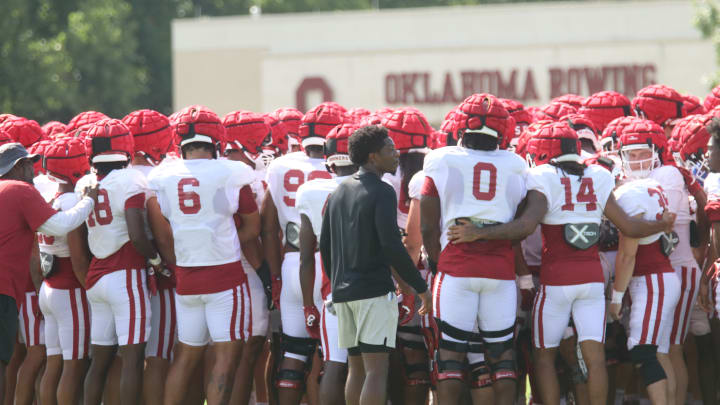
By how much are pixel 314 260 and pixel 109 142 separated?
1.61 metres

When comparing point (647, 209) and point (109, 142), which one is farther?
point (109, 142)

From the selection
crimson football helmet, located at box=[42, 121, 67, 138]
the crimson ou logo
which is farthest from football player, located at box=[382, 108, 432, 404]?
the crimson ou logo

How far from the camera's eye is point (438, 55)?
33.3m

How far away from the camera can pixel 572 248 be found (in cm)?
641

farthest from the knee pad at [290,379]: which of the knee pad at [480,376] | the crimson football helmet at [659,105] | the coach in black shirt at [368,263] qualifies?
the crimson football helmet at [659,105]

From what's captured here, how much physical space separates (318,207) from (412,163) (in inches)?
35.7

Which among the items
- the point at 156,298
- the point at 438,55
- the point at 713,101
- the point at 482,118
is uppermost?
the point at 438,55

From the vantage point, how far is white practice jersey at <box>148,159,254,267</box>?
21.6ft

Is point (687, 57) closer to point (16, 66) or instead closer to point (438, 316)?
point (16, 66)

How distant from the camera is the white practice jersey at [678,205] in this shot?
6.86m

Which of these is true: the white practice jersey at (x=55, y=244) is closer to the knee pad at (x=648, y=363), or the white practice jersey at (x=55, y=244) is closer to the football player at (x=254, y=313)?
the football player at (x=254, y=313)

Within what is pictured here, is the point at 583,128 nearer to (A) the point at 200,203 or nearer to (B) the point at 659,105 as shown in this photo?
(B) the point at 659,105

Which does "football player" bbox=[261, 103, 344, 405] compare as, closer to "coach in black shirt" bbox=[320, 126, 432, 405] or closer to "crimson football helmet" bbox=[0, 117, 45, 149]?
"coach in black shirt" bbox=[320, 126, 432, 405]

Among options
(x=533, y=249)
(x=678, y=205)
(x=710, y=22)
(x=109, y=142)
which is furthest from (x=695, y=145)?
(x=710, y=22)
